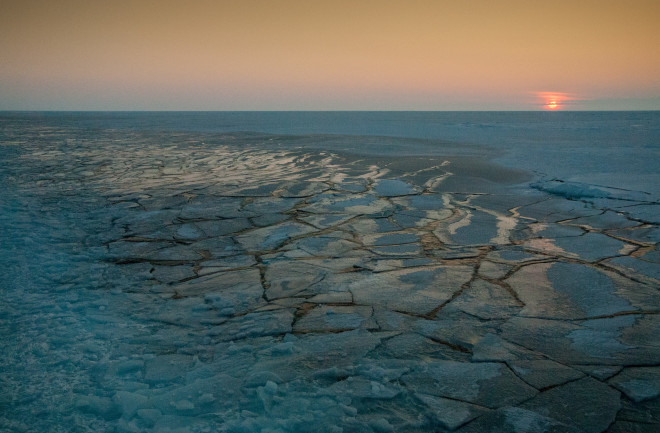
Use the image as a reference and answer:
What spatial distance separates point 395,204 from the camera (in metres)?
4.54

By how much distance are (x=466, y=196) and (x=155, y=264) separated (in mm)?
3470

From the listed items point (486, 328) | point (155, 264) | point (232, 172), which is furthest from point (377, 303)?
point (232, 172)

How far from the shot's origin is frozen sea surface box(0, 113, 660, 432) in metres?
1.43

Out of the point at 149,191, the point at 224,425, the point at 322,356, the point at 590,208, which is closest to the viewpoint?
the point at 224,425

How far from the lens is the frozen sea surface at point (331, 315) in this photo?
1.43 meters

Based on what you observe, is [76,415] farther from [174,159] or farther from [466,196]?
[174,159]

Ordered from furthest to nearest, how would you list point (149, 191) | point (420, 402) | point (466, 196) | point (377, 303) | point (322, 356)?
point (149, 191) → point (466, 196) → point (377, 303) → point (322, 356) → point (420, 402)

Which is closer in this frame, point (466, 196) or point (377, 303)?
point (377, 303)

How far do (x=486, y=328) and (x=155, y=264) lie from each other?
6.85 feet

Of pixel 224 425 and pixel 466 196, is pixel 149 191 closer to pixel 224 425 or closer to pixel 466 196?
pixel 466 196

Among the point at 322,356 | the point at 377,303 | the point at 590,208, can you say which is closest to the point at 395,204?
the point at 590,208

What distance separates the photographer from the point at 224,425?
135cm

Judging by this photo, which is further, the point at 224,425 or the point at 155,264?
the point at 155,264

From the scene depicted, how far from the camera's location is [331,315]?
6.88 ft
